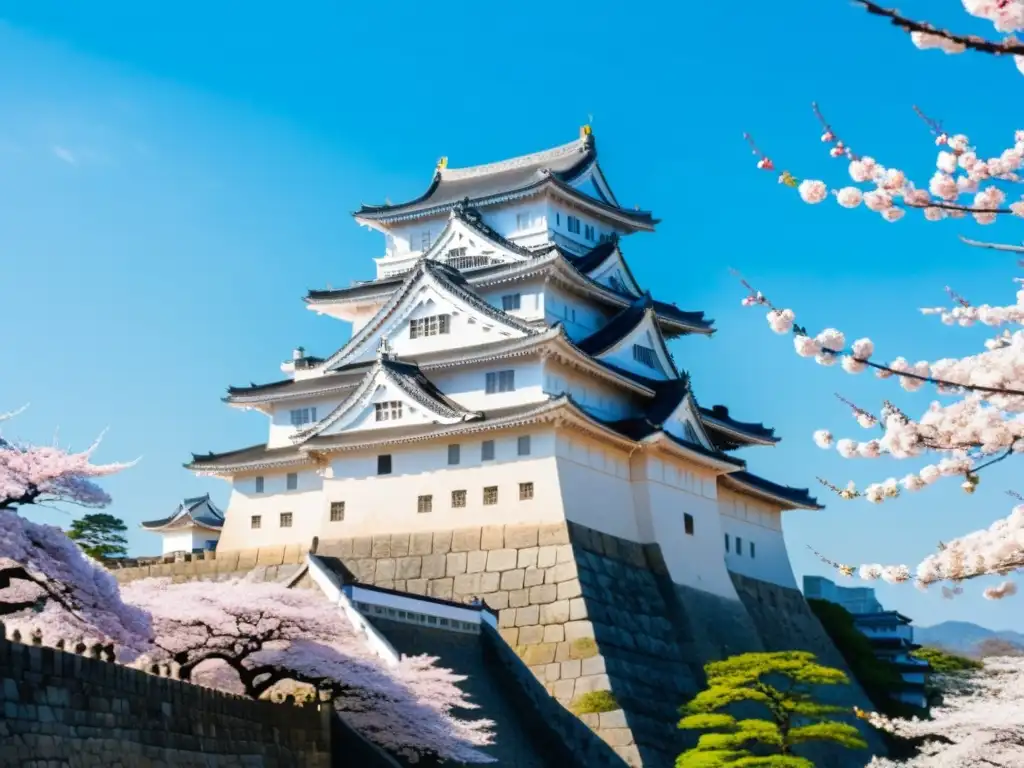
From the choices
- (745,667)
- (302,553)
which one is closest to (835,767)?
(745,667)

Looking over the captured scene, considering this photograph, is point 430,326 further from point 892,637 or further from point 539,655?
point 892,637

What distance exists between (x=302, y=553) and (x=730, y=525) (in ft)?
43.0

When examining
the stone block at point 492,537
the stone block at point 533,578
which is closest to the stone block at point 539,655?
the stone block at point 533,578

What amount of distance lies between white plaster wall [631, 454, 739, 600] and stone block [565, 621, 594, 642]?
5.35 meters

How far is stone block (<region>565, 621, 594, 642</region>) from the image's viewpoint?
104 feet

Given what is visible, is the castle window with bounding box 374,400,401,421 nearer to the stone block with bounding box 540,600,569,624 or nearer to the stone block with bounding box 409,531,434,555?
the stone block with bounding box 409,531,434,555

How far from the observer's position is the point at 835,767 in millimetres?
36125

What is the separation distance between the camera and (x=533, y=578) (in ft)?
109

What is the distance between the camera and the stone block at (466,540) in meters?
34.4

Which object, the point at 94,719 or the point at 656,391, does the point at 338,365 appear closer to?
the point at 656,391

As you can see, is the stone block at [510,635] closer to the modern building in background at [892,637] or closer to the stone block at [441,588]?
the stone block at [441,588]

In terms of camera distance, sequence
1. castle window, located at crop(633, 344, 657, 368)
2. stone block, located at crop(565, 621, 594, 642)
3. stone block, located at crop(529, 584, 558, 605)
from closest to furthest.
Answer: stone block, located at crop(565, 621, 594, 642) < stone block, located at crop(529, 584, 558, 605) < castle window, located at crop(633, 344, 657, 368)

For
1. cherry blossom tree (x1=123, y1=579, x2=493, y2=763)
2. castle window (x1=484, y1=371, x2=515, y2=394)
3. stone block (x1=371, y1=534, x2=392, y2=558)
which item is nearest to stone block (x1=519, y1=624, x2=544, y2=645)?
stone block (x1=371, y1=534, x2=392, y2=558)

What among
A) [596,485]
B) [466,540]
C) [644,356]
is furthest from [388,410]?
[644,356]
